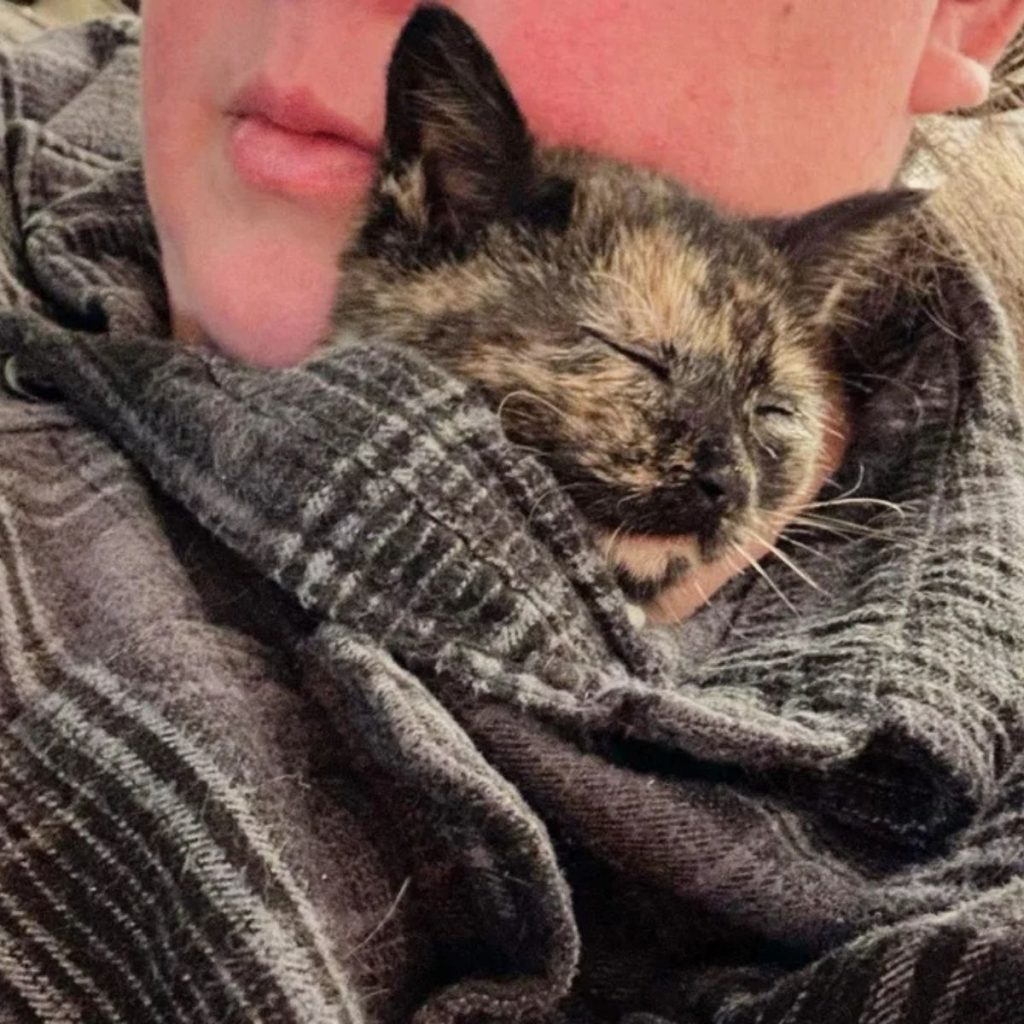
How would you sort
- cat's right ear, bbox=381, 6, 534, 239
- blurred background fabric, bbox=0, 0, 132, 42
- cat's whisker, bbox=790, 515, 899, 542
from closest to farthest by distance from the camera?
cat's right ear, bbox=381, 6, 534, 239, cat's whisker, bbox=790, 515, 899, 542, blurred background fabric, bbox=0, 0, 132, 42

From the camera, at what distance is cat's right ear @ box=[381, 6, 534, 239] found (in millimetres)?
770

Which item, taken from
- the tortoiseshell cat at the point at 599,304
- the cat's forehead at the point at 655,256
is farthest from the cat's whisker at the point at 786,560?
the cat's forehead at the point at 655,256

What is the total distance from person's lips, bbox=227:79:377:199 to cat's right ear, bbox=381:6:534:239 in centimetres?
3

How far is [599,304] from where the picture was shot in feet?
2.77

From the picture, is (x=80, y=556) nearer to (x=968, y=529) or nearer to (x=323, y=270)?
(x=323, y=270)

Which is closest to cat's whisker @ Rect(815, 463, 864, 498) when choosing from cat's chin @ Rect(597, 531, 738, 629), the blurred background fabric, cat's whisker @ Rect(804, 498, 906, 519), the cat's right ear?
cat's whisker @ Rect(804, 498, 906, 519)

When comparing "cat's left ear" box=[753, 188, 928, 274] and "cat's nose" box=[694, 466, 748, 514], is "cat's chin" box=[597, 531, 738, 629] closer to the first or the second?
"cat's nose" box=[694, 466, 748, 514]

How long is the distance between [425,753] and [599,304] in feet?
1.21

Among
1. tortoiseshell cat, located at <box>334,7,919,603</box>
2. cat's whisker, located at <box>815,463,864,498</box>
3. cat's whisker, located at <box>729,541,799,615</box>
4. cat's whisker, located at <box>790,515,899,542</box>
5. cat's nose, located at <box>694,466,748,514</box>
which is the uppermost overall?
tortoiseshell cat, located at <box>334,7,919,603</box>

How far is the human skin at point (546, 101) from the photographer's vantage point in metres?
0.84

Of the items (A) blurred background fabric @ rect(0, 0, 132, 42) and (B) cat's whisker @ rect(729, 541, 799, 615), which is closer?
(B) cat's whisker @ rect(729, 541, 799, 615)

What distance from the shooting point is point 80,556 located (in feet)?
2.42

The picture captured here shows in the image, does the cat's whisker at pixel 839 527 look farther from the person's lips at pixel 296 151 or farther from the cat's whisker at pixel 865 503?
the person's lips at pixel 296 151

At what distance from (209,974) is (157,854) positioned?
0.06 metres
